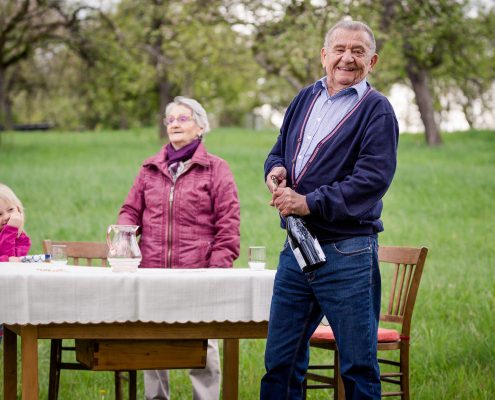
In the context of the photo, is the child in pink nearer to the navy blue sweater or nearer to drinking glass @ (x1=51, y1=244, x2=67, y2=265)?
drinking glass @ (x1=51, y1=244, x2=67, y2=265)

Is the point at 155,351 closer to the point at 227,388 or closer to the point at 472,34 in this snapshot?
the point at 227,388

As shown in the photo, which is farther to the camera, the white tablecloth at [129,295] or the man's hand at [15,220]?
the man's hand at [15,220]

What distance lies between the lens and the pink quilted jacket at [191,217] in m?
5.40

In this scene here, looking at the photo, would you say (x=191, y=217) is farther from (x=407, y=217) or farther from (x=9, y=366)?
(x=407, y=217)

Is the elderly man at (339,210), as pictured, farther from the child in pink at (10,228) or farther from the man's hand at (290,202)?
the child in pink at (10,228)

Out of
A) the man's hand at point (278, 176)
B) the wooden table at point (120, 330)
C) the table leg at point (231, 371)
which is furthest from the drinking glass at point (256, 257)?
the man's hand at point (278, 176)

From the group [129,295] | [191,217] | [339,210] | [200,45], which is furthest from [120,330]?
[200,45]

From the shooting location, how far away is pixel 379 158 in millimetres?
3768

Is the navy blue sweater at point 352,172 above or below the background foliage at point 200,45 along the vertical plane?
below

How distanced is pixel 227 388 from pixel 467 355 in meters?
2.99

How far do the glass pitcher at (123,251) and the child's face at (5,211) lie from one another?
0.88 m

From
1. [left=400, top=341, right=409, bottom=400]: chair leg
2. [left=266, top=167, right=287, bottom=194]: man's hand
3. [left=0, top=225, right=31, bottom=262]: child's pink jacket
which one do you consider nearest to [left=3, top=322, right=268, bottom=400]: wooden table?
[left=0, top=225, right=31, bottom=262]: child's pink jacket

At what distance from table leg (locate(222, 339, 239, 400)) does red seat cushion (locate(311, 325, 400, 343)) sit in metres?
0.50

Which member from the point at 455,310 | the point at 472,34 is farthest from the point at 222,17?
the point at 455,310
